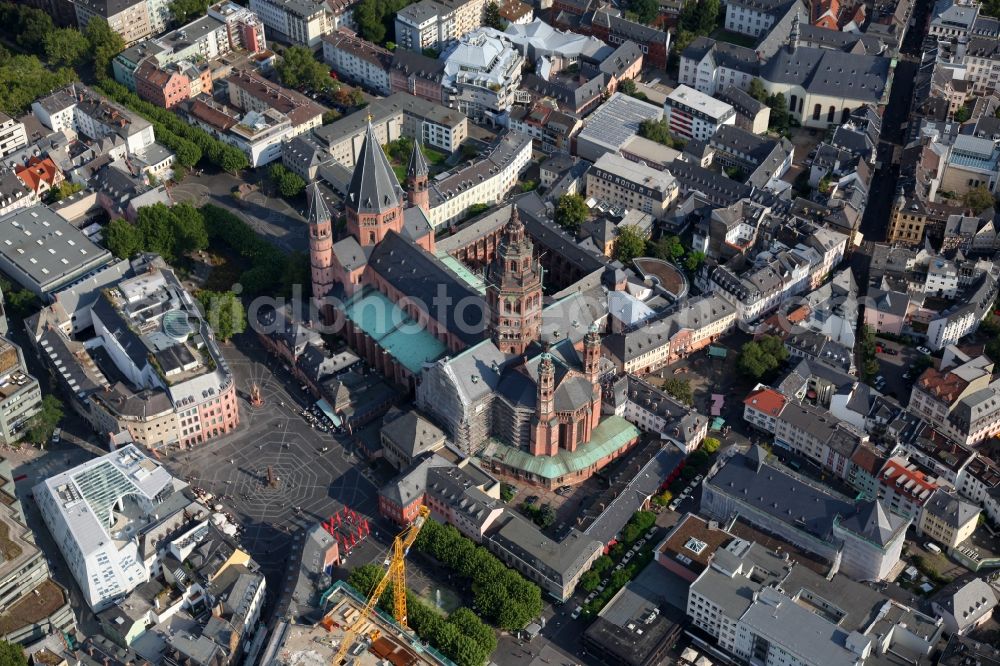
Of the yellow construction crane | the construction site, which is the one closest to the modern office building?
the construction site

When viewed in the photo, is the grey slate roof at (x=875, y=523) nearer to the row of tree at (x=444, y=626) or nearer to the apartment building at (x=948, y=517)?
the apartment building at (x=948, y=517)

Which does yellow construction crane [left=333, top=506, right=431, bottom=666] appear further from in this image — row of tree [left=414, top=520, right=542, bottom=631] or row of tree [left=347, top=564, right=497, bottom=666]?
row of tree [left=414, top=520, right=542, bottom=631]

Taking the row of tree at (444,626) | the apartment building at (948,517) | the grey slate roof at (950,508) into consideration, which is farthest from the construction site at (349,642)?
the grey slate roof at (950,508)

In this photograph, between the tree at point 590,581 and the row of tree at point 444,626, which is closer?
the row of tree at point 444,626

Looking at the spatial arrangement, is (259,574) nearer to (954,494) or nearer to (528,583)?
(528,583)

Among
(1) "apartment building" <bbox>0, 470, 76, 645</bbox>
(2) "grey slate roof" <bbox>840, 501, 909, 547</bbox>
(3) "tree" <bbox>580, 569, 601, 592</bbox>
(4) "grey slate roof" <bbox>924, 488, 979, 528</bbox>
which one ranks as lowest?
(3) "tree" <bbox>580, 569, 601, 592</bbox>

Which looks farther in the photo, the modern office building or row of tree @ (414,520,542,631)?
the modern office building

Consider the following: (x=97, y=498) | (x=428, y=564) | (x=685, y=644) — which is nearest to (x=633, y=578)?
(x=685, y=644)
